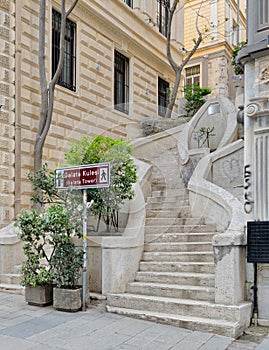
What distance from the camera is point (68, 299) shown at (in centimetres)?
697

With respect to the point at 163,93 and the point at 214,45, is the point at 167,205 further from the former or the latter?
the point at 214,45

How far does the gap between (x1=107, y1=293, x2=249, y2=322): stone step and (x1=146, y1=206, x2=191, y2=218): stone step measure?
2.70 metres

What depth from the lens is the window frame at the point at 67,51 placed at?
1427 centimetres

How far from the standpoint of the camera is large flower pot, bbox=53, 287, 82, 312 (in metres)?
6.95

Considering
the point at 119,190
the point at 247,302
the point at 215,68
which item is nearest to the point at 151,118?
the point at 119,190

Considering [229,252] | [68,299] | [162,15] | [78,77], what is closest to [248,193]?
[229,252]

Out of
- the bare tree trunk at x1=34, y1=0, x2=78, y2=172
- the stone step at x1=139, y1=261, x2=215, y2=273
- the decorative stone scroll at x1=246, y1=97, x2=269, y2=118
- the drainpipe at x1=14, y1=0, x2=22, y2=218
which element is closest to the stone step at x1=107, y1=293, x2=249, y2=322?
the stone step at x1=139, y1=261, x2=215, y2=273

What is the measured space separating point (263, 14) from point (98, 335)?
549cm

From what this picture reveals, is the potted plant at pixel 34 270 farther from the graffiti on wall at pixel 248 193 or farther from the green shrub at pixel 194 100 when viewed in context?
the green shrub at pixel 194 100

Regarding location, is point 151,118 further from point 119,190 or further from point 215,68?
point 215,68

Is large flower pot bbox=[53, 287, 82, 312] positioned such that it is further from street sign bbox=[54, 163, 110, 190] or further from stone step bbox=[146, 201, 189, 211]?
stone step bbox=[146, 201, 189, 211]

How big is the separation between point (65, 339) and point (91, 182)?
2.53 meters

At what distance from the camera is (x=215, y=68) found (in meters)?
29.2

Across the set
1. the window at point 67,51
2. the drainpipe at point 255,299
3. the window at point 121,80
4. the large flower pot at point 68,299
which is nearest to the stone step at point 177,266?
the drainpipe at point 255,299
